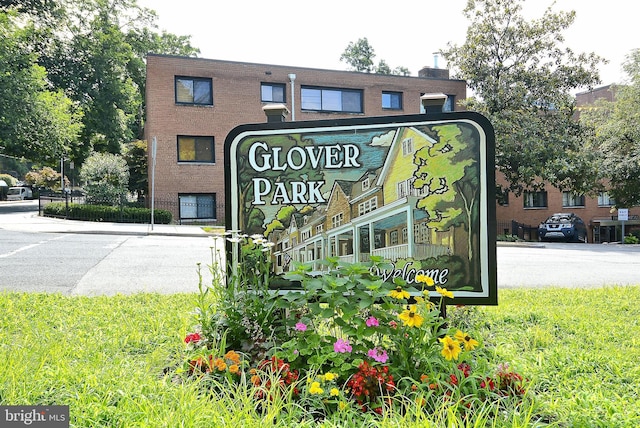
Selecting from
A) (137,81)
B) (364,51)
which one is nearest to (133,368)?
(137,81)

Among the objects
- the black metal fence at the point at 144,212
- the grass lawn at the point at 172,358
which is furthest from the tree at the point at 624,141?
the grass lawn at the point at 172,358

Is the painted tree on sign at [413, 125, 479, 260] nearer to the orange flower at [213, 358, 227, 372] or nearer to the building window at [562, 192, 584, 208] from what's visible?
the orange flower at [213, 358, 227, 372]

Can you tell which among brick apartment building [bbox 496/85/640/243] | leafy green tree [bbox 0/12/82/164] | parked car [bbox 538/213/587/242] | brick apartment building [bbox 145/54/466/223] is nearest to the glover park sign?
brick apartment building [bbox 145/54/466/223]

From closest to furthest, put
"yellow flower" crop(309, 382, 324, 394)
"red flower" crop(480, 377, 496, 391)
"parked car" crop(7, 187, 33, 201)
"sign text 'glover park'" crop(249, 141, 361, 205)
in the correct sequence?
"yellow flower" crop(309, 382, 324, 394) < "red flower" crop(480, 377, 496, 391) < "sign text 'glover park'" crop(249, 141, 361, 205) < "parked car" crop(7, 187, 33, 201)

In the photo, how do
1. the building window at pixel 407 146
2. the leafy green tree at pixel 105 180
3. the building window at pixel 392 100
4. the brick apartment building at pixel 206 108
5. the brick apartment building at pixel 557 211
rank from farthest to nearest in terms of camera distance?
1. the brick apartment building at pixel 557 211
2. the building window at pixel 392 100
3. the leafy green tree at pixel 105 180
4. the brick apartment building at pixel 206 108
5. the building window at pixel 407 146

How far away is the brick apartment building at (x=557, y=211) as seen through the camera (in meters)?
33.2

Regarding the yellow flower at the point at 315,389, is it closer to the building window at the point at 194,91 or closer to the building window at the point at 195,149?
the building window at the point at 195,149

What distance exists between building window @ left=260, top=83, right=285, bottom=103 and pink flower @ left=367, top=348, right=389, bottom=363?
25.3 m

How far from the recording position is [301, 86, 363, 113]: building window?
2803 centimetres

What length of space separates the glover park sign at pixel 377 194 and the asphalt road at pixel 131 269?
3719 millimetres

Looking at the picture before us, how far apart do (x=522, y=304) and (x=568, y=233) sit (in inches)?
967

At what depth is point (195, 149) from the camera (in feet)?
86.4

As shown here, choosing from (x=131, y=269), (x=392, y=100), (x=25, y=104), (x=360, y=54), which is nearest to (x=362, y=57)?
(x=360, y=54)

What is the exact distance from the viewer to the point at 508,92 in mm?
24781
